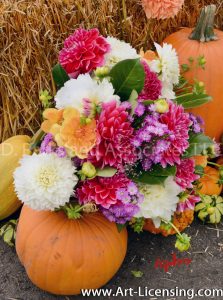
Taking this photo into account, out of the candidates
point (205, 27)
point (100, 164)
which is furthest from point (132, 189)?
point (205, 27)

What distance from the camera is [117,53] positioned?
2.10 m

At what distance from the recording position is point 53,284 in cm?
203

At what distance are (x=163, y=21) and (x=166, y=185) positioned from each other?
41.1 inches

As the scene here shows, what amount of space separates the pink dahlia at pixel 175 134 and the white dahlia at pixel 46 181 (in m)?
0.37

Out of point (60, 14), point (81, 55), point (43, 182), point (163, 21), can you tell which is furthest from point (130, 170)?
point (163, 21)

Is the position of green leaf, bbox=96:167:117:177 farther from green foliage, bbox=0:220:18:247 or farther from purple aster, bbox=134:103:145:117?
green foliage, bbox=0:220:18:247

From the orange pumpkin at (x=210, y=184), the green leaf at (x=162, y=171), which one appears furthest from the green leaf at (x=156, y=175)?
the orange pumpkin at (x=210, y=184)

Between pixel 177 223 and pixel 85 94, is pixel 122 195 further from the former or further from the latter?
pixel 177 223

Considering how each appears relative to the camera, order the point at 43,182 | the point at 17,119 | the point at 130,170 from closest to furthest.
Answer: the point at 43,182, the point at 130,170, the point at 17,119

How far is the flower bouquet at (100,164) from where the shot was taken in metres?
1.84

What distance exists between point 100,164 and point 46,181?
21 cm

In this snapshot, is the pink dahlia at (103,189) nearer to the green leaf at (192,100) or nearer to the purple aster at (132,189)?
the purple aster at (132,189)

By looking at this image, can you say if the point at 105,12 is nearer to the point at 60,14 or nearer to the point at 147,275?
the point at 60,14

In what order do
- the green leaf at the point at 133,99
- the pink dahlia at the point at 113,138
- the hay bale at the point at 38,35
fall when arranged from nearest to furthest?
the pink dahlia at the point at 113,138
the green leaf at the point at 133,99
the hay bale at the point at 38,35
